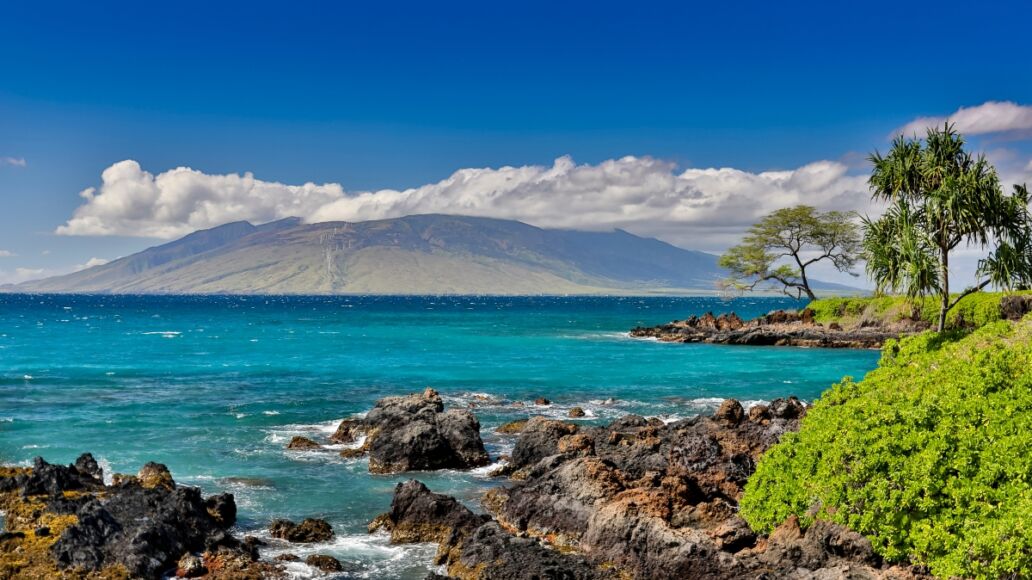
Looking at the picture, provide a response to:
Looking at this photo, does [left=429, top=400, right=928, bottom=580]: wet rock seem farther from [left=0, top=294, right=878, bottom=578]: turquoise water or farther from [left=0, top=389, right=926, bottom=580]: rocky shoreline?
[left=0, top=294, right=878, bottom=578]: turquoise water

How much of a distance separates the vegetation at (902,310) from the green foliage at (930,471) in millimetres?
57144

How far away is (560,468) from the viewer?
21469 mm

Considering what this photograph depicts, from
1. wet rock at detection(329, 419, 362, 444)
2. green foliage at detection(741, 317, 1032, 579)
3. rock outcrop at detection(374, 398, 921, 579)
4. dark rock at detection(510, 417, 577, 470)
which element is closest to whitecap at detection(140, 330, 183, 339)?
wet rock at detection(329, 419, 362, 444)

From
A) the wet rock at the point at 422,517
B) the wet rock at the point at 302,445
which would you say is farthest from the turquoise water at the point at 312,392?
the wet rock at the point at 302,445

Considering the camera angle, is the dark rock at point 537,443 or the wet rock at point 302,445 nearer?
the dark rock at point 537,443

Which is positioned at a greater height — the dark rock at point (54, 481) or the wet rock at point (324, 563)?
the dark rock at point (54, 481)

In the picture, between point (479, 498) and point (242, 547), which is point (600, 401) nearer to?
point (479, 498)

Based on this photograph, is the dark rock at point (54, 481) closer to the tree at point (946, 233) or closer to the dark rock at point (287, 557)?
the dark rock at point (287, 557)

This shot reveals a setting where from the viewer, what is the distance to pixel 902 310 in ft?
287

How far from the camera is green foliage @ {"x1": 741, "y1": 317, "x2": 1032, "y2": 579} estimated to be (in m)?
13.5

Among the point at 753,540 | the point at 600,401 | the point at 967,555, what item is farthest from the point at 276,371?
the point at 967,555

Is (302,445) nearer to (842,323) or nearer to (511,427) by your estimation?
(511,427)

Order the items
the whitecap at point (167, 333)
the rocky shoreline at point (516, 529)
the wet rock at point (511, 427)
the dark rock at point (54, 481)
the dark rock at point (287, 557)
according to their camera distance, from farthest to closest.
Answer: the whitecap at point (167, 333), the wet rock at point (511, 427), the dark rock at point (54, 481), the dark rock at point (287, 557), the rocky shoreline at point (516, 529)

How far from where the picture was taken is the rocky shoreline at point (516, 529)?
16.0m
